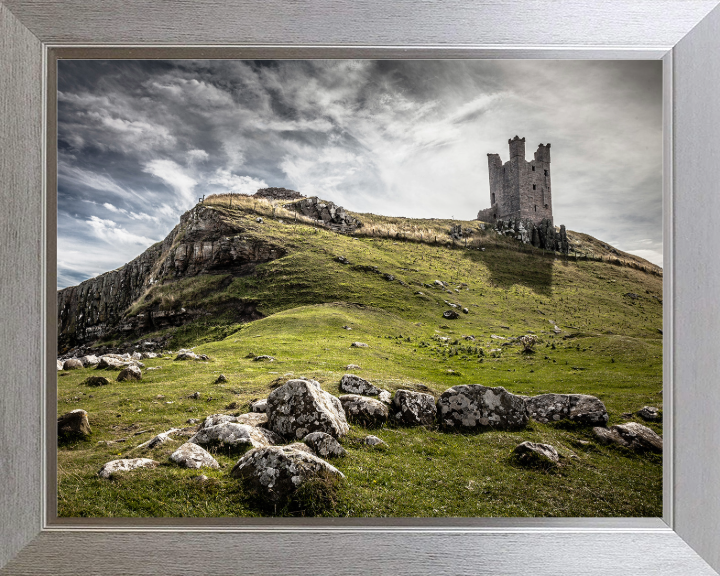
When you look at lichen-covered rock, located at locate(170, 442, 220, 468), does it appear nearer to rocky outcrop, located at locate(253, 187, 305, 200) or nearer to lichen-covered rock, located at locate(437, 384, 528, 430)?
lichen-covered rock, located at locate(437, 384, 528, 430)

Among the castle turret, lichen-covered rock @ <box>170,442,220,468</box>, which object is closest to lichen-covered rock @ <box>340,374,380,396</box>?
lichen-covered rock @ <box>170,442,220,468</box>

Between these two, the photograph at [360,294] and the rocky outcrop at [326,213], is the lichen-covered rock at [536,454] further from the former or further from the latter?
the rocky outcrop at [326,213]

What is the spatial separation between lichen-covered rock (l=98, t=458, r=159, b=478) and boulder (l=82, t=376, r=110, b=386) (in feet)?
2.74

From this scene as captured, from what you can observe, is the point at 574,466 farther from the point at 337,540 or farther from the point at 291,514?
the point at 291,514

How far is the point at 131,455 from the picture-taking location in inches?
128

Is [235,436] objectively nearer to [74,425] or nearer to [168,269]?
[74,425]

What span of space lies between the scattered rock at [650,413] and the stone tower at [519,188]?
83.3 inches

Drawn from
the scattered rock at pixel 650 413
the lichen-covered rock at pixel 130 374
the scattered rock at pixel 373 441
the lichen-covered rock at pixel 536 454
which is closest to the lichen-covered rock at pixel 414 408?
the scattered rock at pixel 373 441

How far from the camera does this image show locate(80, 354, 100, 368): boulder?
3557mm

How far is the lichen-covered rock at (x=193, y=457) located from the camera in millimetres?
3098

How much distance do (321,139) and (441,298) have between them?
2335mm

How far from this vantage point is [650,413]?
131 inches

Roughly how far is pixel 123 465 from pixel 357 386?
228cm

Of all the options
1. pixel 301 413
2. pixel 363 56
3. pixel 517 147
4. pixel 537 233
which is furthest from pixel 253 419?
pixel 517 147
